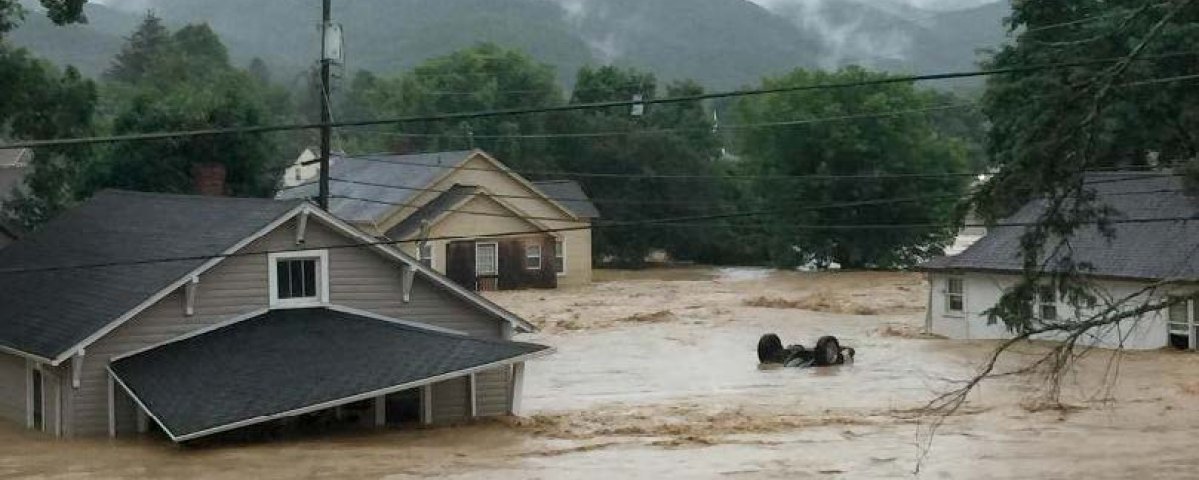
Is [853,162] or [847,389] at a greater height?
[853,162]

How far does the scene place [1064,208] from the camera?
2044 cm

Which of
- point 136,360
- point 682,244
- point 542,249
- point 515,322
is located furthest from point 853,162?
point 136,360

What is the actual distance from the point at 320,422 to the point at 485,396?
3186 millimetres

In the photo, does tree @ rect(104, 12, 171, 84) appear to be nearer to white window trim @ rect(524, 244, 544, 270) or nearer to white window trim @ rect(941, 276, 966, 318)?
white window trim @ rect(524, 244, 544, 270)

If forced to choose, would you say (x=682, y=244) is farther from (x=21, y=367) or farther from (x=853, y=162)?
(x=21, y=367)

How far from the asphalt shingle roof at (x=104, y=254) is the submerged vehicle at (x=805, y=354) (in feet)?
50.3

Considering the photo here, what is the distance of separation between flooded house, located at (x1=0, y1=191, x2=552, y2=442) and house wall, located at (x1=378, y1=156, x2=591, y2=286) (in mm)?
32208

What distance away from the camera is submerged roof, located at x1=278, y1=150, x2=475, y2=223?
65875 mm

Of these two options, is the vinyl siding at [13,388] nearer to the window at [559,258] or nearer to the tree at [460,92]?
the window at [559,258]

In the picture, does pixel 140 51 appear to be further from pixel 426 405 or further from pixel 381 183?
pixel 426 405

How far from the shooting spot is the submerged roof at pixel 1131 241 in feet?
133

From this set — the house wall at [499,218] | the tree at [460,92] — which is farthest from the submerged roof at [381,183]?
the tree at [460,92]

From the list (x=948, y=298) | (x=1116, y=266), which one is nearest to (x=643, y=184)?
(x=948, y=298)

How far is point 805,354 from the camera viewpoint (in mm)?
41062
